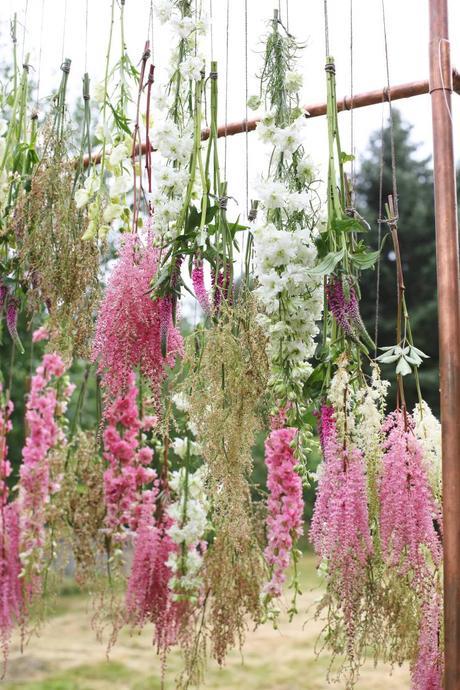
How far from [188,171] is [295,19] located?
1.72ft

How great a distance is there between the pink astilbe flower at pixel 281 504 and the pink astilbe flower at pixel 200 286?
0.32m

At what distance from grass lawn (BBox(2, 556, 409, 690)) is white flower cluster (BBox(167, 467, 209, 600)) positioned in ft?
8.96

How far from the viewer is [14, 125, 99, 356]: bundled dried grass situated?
1.58 m

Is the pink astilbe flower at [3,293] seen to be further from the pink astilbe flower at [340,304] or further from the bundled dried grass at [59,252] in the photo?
the pink astilbe flower at [340,304]

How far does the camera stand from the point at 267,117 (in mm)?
1445

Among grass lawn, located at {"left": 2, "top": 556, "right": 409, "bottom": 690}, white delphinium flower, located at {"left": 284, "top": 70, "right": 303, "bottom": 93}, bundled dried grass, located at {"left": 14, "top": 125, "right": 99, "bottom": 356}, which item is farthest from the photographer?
grass lawn, located at {"left": 2, "top": 556, "right": 409, "bottom": 690}

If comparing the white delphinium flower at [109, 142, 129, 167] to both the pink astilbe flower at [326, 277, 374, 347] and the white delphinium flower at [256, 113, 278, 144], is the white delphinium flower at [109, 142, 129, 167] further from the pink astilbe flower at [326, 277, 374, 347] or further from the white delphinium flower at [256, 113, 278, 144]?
the pink astilbe flower at [326, 277, 374, 347]

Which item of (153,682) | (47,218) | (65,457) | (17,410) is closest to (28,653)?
(153,682)

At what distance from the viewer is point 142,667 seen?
4.89 meters

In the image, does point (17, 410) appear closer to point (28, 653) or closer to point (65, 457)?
point (28, 653)

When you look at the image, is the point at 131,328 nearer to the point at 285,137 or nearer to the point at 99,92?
the point at 285,137

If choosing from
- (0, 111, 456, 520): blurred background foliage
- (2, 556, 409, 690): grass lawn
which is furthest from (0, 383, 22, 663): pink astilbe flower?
(0, 111, 456, 520): blurred background foliage

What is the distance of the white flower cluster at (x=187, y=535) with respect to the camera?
5.44ft

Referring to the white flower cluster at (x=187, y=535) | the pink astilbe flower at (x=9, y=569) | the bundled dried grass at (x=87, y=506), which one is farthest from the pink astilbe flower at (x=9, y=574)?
the white flower cluster at (x=187, y=535)
